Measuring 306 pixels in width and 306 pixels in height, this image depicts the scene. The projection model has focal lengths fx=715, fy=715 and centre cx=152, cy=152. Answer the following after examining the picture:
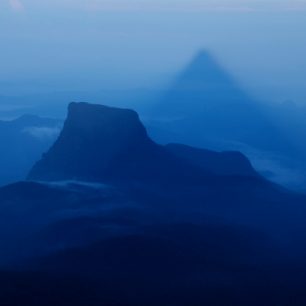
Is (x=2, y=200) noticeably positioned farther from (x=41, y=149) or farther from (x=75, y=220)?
(x=41, y=149)

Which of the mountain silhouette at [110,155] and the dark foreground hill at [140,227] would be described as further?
the mountain silhouette at [110,155]

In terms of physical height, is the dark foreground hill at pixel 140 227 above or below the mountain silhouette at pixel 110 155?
below

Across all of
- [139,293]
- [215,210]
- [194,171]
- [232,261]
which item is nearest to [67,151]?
[194,171]

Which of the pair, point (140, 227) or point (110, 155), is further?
point (110, 155)

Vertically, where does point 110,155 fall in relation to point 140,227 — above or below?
above

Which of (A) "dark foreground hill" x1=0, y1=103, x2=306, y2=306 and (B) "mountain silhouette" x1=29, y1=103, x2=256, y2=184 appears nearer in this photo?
(A) "dark foreground hill" x1=0, y1=103, x2=306, y2=306
